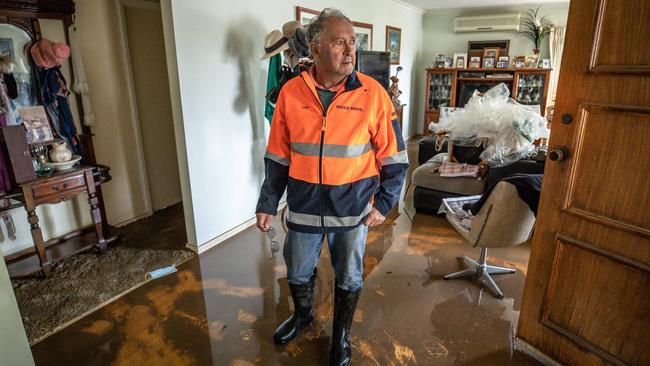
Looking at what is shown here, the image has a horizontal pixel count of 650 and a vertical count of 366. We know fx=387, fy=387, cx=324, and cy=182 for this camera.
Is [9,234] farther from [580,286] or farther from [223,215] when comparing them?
[580,286]

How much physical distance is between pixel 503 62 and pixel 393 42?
205 cm

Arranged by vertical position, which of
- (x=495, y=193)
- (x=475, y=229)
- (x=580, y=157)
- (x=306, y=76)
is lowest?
(x=475, y=229)

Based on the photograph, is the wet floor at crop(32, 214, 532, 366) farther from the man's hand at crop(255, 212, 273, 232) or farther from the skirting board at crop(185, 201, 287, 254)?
the man's hand at crop(255, 212, 273, 232)

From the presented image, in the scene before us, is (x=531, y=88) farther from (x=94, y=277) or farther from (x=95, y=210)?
(x=94, y=277)

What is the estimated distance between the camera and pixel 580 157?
1413 millimetres

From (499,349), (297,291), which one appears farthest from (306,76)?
(499,349)

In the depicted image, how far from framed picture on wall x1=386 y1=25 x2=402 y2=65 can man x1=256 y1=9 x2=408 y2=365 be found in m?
4.56

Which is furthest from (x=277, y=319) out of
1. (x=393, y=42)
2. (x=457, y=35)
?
(x=457, y=35)

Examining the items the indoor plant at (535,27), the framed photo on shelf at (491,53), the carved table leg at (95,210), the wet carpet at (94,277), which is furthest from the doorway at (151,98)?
the indoor plant at (535,27)

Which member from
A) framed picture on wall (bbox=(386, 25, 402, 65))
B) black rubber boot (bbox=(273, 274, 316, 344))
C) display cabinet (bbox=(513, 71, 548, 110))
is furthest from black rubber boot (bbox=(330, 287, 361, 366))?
display cabinet (bbox=(513, 71, 548, 110))

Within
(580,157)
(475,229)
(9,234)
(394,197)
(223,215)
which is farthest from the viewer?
(223,215)

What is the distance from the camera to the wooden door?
4.13 feet

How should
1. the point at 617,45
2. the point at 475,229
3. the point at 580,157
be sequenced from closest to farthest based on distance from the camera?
the point at 617,45, the point at 580,157, the point at 475,229

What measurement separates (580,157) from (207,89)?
2236 mm
